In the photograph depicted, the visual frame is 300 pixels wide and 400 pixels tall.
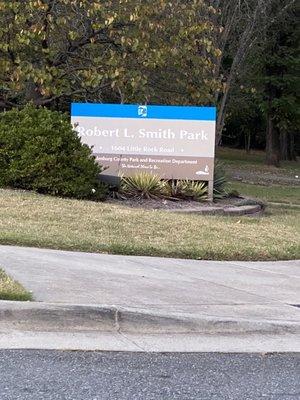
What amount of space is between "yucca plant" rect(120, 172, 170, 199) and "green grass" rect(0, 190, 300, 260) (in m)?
1.55

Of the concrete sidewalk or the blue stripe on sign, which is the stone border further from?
the concrete sidewalk

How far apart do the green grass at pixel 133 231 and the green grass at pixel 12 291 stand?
2502 millimetres

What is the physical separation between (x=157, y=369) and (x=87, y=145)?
933cm

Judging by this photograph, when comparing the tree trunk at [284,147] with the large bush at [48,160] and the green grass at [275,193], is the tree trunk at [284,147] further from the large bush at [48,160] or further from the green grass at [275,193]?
the large bush at [48,160]

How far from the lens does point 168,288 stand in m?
7.68

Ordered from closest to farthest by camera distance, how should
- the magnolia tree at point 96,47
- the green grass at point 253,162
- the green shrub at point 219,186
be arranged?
the green shrub at point 219,186
the magnolia tree at point 96,47
the green grass at point 253,162

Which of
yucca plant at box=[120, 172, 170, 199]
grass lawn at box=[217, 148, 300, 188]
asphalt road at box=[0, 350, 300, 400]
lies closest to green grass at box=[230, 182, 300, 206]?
grass lawn at box=[217, 148, 300, 188]

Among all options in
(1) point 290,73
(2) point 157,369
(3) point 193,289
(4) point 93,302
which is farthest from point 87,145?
(1) point 290,73

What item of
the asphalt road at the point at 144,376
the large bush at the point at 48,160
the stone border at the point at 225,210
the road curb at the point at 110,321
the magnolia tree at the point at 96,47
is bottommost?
the asphalt road at the point at 144,376

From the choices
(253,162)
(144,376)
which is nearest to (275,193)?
(144,376)

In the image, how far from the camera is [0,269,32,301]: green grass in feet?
21.1

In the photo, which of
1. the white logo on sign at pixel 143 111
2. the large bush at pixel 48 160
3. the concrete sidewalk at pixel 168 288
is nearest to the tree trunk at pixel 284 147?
the white logo on sign at pixel 143 111

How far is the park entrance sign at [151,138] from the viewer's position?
14.7 metres

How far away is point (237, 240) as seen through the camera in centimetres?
1083
